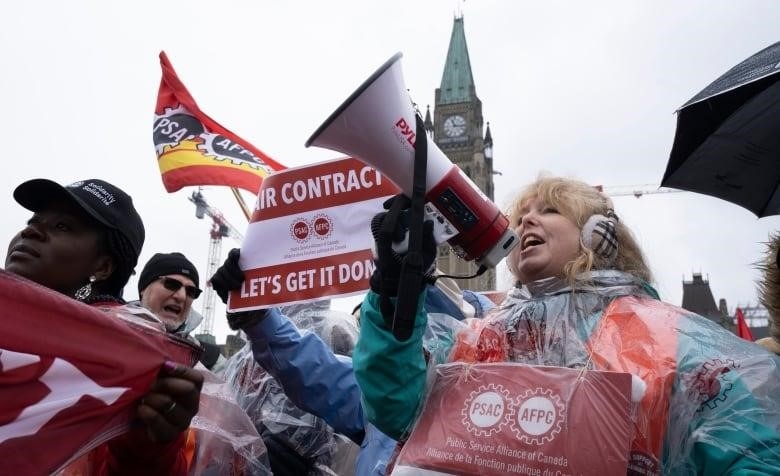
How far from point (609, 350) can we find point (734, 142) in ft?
3.96

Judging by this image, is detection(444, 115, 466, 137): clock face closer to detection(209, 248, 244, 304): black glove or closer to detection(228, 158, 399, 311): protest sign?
detection(228, 158, 399, 311): protest sign

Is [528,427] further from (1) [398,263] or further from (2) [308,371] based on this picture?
(2) [308,371]

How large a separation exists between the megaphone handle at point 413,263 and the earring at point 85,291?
1.03m

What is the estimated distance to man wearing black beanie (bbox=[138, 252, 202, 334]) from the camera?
11.6 ft

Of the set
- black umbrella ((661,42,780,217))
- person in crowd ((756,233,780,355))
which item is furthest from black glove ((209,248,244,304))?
person in crowd ((756,233,780,355))

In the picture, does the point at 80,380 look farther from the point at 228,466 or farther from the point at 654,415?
the point at 654,415

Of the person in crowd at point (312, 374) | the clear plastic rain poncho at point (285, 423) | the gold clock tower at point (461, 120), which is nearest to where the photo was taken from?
the person in crowd at point (312, 374)

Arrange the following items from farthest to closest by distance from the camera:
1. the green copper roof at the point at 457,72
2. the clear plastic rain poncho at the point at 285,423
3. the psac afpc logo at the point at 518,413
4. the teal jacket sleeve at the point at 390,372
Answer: the green copper roof at the point at 457,72
the clear plastic rain poncho at the point at 285,423
the teal jacket sleeve at the point at 390,372
the psac afpc logo at the point at 518,413

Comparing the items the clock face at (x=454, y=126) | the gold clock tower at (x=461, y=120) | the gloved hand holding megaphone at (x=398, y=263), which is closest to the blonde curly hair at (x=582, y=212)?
the gloved hand holding megaphone at (x=398, y=263)

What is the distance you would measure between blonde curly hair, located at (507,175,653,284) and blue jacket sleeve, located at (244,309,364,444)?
0.88m

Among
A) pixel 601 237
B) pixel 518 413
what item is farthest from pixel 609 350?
pixel 601 237

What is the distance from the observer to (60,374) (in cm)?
127

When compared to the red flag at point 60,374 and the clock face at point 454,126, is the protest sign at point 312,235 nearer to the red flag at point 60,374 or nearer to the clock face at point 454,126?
the red flag at point 60,374

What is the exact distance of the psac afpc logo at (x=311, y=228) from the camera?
223 cm
